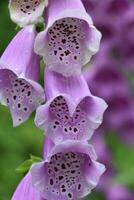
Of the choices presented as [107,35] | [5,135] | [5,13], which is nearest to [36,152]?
[5,135]

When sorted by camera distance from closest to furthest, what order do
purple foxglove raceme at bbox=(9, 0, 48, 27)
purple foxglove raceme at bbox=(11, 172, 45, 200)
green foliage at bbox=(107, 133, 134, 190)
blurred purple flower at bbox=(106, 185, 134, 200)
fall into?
purple foxglove raceme at bbox=(9, 0, 48, 27), purple foxglove raceme at bbox=(11, 172, 45, 200), green foliage at bbox=(107, 133, 134, 190), blurred purple flower at bbox=(106, 185, 134, 200)

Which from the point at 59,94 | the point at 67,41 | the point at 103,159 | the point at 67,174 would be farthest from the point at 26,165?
the point at 103,159

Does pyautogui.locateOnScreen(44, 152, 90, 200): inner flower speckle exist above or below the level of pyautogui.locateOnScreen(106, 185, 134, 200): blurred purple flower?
above

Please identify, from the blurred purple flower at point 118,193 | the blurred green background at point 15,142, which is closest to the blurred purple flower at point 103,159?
the blurred purple flower at point 118,193

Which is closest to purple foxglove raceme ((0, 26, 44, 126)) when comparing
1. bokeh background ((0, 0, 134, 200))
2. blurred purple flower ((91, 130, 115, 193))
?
bokeh background ((0, 0, 134, 200))

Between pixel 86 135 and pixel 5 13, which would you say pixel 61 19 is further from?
pixel 5 13

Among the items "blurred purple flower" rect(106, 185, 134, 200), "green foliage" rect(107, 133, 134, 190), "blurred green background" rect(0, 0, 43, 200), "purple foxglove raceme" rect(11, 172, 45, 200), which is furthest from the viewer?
"blurred purple flower" rect(106, 185, 134, 200)

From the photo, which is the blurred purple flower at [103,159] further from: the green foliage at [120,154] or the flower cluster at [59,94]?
the flower cluster at [59,94]

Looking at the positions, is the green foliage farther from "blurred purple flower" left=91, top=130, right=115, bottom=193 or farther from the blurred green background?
the blurred green background
